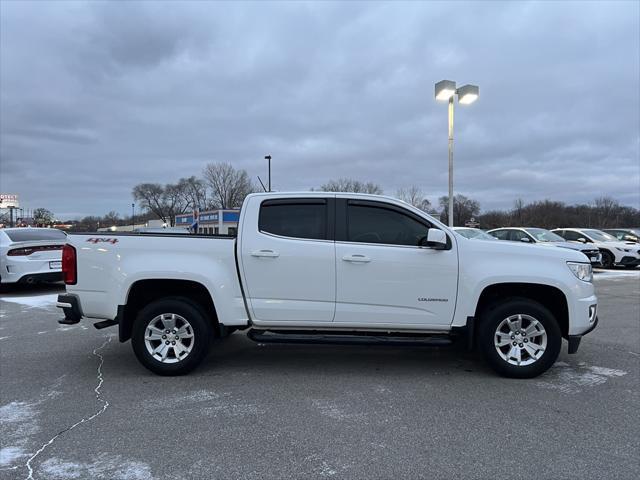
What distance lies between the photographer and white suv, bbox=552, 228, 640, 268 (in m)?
18.0

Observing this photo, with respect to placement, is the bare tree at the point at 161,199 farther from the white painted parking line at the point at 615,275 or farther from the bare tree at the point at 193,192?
the white painted parking line at the point at 615,275

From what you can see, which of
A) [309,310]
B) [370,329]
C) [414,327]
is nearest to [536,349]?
[414,327]

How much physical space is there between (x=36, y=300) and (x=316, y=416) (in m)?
8.59

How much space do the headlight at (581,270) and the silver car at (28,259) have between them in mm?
10064

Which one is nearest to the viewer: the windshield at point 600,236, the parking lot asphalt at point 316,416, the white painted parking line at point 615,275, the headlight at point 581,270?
the parking lot asphalt at point 316,416

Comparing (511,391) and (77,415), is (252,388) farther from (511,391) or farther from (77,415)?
(511,391)

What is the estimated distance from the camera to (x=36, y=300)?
10.0 meters

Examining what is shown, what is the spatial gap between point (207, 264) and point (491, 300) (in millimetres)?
3055

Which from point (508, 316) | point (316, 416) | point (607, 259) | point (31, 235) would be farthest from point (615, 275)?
point (31, 235)

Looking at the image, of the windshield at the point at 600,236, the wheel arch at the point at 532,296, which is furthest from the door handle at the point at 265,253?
the windshield at the point at 600,236

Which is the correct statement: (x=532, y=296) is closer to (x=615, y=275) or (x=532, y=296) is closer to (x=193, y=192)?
(x=615, y=275)

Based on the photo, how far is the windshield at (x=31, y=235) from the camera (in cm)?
1077

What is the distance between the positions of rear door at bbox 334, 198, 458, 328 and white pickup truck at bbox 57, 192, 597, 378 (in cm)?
1

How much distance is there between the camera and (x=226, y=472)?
3.04 meters
